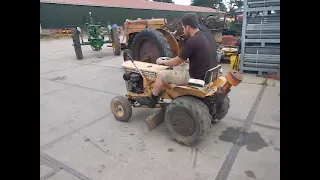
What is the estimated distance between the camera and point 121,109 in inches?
154

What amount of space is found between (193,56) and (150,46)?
9.23 ft

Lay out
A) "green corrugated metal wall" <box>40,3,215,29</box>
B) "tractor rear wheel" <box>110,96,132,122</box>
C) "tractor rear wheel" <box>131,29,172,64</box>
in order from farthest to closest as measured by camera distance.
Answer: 1. "green corrugated metal wall" <box>40,3,215,29</box>
2. "tractor rear wheel" <box>131,29,172,64</box>
3. "tractor rear wheel" <box>110,96,132,122</box>

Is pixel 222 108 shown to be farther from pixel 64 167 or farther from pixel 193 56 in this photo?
pixel 64 167

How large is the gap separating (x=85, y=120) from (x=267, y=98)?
3454mm

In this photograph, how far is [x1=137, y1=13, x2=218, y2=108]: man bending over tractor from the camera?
3.03 m

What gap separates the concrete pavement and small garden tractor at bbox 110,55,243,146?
190mm

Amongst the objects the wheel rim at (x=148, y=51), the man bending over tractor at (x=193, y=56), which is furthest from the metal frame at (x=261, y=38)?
the man bending over tractor at (x=193, y=56)

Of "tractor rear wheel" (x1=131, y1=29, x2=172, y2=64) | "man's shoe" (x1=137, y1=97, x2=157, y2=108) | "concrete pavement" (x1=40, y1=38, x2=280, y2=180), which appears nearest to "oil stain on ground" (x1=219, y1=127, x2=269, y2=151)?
"concrete pavement" (x1=40, y1=38, x2=280, y2=180)

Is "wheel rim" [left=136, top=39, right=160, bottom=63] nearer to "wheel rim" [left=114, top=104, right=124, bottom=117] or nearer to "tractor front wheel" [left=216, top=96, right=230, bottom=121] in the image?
"wheel rim" [left=114, top=104, right=124, bottom=117]

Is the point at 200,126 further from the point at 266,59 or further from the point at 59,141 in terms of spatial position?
the point at 266,59

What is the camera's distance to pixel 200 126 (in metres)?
3.00

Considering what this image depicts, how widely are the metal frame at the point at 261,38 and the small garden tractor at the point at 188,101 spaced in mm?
3241
